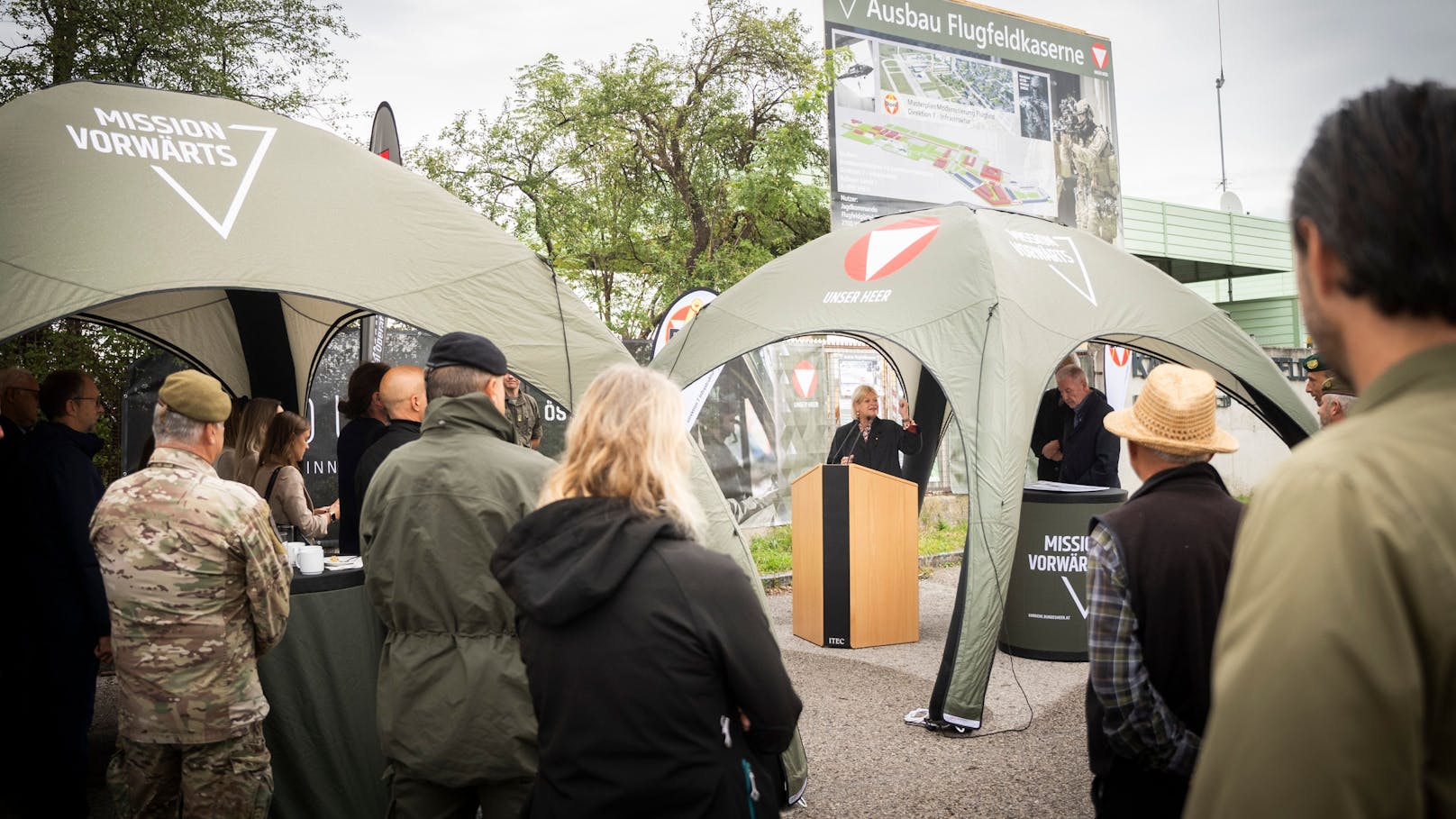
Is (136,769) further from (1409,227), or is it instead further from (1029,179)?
(1029,179)

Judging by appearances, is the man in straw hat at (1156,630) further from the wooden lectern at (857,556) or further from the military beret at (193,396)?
the wooden lectern at (857,556)

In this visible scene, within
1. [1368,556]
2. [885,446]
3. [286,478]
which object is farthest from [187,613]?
[885,446]

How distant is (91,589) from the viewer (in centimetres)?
448

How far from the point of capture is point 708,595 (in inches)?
78.6

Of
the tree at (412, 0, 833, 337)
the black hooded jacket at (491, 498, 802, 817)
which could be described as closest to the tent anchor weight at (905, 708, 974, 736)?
the black hooded jacket at (491, 498, 802, 817)

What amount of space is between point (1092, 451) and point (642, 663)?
6.76 m

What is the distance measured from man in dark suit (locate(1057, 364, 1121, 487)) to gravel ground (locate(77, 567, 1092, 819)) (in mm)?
1597

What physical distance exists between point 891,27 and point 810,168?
8.74ft

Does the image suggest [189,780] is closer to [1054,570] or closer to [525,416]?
[525,416]

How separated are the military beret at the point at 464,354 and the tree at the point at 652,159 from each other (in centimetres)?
1070

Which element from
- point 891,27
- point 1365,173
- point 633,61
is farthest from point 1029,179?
point 1365,173

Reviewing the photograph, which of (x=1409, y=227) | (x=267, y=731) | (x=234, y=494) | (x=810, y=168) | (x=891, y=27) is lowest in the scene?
(x=267, y=731)

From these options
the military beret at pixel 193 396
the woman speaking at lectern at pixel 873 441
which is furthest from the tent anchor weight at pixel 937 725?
the military beret at pixel 193 396

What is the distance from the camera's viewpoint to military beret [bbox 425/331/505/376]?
10.6ft
